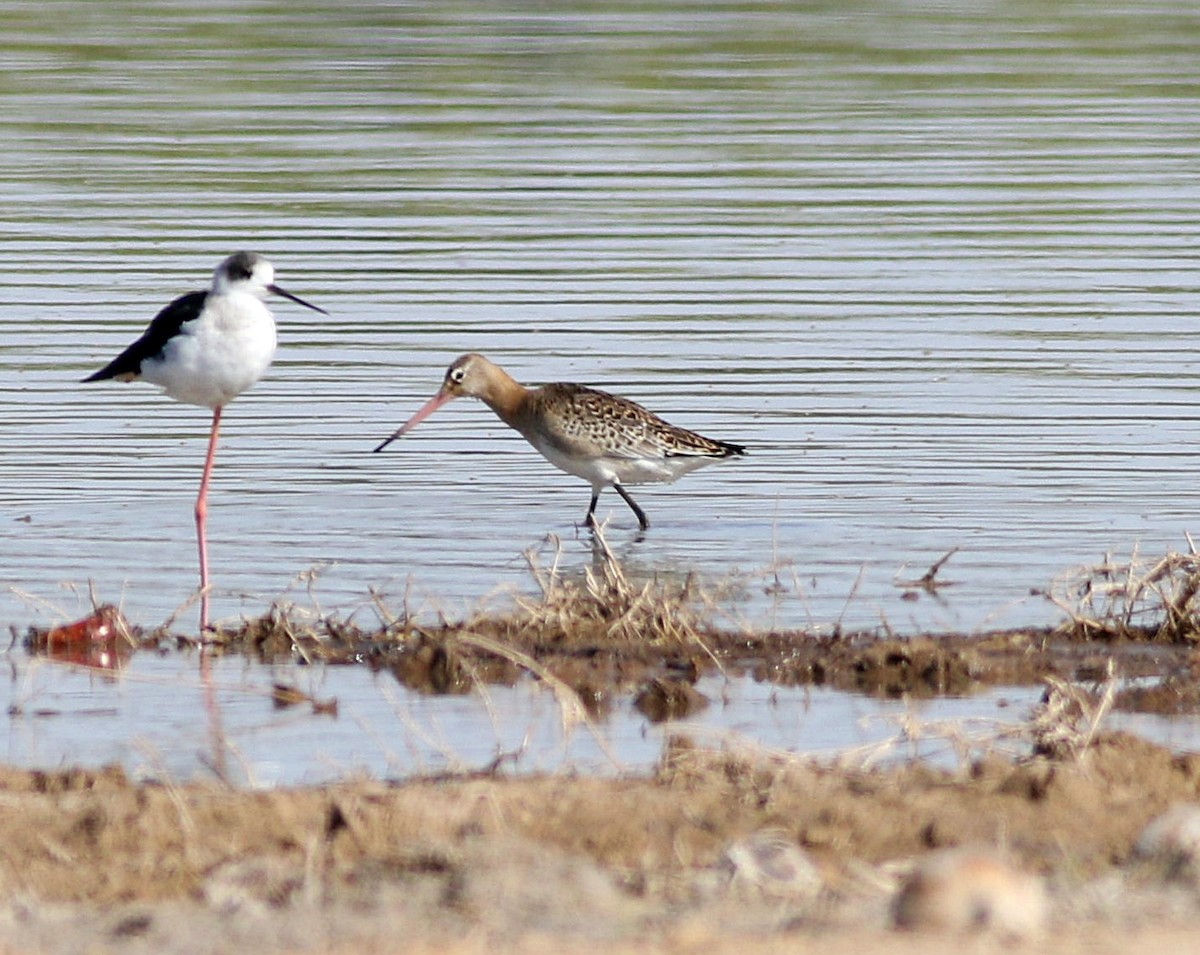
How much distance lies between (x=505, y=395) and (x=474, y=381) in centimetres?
23

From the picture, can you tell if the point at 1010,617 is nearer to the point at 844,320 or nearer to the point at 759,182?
the point at 844,320

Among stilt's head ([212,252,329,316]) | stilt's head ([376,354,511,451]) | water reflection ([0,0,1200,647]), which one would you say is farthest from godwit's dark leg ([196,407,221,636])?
stilt's head ([376,354,511,451])

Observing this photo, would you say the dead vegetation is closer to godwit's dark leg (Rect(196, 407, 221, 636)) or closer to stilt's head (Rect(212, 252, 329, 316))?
godwit's dark leg (Rect(196, 407, 221, 636))

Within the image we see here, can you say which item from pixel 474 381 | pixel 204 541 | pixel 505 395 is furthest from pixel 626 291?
pixel 204 541

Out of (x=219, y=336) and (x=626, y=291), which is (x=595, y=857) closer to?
(x=219, y=336)

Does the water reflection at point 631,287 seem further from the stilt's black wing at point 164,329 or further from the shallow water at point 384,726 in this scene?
the stilt's black wing at point 164,329

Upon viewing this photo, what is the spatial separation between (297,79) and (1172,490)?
1868cm

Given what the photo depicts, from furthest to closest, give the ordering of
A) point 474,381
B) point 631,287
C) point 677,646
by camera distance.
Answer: point 631,287
point 474,381
point 677,646

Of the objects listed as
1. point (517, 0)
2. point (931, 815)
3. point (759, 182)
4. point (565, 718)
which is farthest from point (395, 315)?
point (517, 0)

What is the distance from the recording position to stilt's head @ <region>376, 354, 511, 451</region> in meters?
13.4

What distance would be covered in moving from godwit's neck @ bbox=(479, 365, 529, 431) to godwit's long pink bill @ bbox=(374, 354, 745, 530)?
0.06ft

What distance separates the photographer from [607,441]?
1270 cm

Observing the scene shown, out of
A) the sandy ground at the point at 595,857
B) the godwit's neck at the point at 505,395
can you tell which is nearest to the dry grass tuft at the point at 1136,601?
the sandy ground at the point at 595,857

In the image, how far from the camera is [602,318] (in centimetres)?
1728
